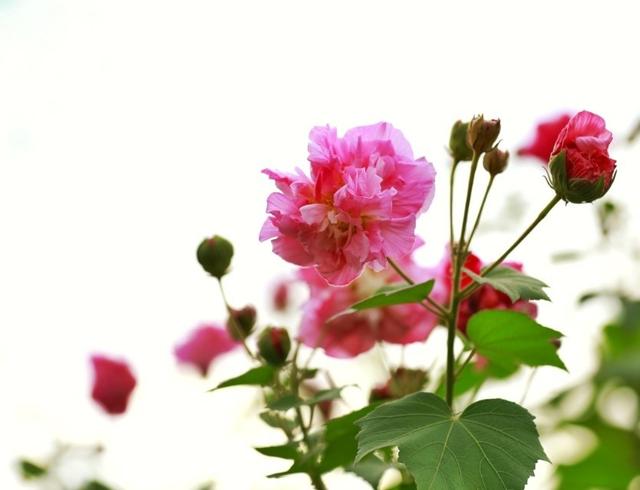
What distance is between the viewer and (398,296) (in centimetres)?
79

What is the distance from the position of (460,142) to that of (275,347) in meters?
0.29

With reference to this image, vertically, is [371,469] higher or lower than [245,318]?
lower

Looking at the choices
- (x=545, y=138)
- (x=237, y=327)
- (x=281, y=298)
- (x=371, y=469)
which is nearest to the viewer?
(x=371, y=469)

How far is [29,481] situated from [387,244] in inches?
46.9

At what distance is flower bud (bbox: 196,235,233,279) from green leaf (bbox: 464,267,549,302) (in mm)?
306

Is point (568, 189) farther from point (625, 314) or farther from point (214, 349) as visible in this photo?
point (625, 314)

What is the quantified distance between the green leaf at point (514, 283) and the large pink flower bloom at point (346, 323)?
176 millimetres

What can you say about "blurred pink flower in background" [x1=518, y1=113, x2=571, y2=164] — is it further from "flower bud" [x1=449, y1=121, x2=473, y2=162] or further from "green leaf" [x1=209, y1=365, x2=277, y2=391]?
"green leaf" [x1=209, y1=365, x2=277, y2=391]

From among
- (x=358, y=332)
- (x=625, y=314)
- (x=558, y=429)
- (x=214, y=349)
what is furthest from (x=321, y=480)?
(x=558, y=429)

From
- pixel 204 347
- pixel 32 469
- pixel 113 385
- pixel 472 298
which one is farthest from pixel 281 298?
pixel 472 298

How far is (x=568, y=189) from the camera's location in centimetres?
79

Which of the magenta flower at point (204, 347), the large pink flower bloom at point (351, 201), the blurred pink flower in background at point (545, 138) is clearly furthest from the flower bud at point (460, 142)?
the blurred pink flower in background at point (545, 138)

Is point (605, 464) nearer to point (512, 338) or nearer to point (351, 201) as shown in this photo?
point (512, 338)

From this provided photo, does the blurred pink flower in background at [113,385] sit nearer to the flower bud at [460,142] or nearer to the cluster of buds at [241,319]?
the cluster of buds at [241,319]
